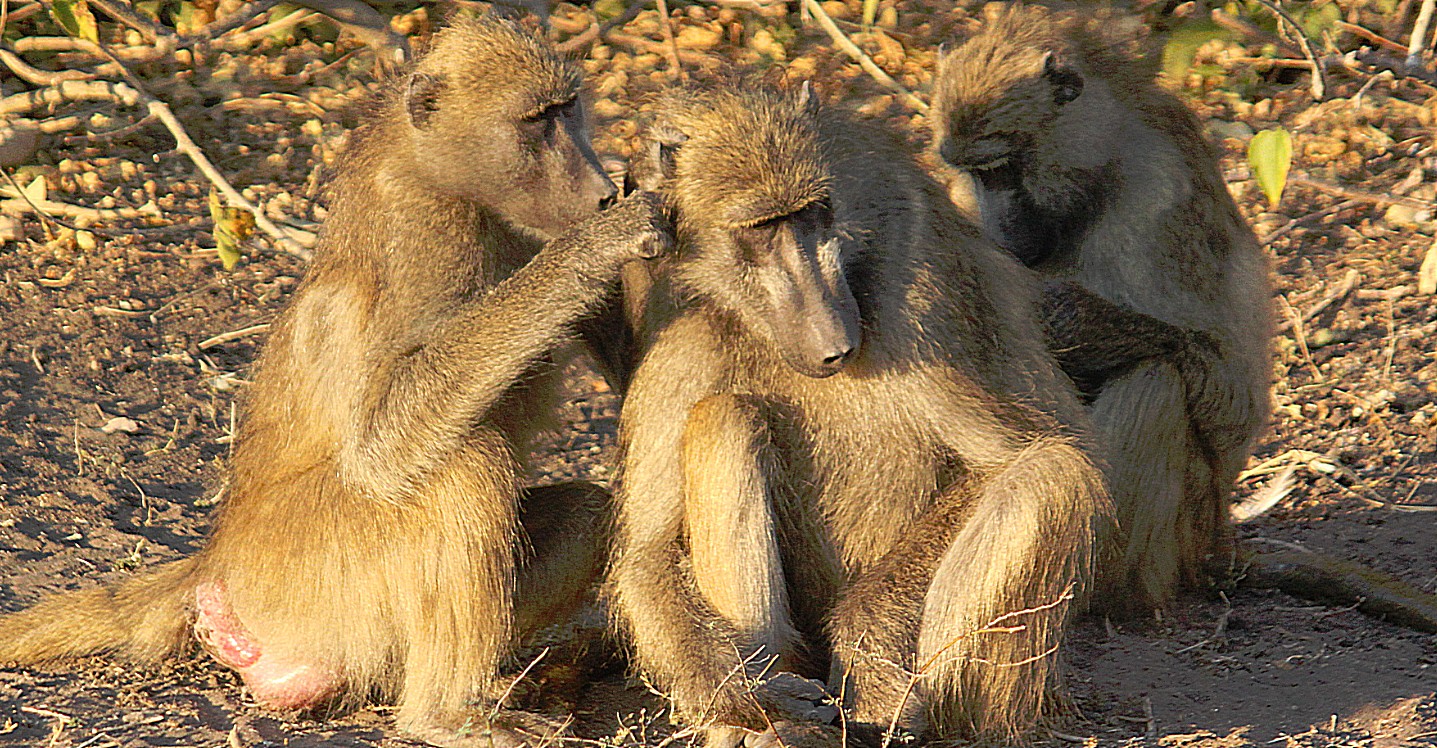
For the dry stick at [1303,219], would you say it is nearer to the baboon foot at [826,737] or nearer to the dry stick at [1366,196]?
the dry stick at [1366,196]

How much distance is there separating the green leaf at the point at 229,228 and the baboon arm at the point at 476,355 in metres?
1.55

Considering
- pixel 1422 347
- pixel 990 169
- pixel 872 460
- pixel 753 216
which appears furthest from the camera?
pixel 1422 347

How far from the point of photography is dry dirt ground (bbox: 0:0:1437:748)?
2939 mm

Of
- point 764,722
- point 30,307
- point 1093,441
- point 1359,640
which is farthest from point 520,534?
point 30,307

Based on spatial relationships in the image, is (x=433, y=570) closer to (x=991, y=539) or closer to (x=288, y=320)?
(x=288, y=320)

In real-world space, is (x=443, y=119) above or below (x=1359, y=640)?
above

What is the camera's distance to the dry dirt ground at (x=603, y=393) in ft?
9.64

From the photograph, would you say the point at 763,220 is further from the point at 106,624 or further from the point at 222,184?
the point at 222,184

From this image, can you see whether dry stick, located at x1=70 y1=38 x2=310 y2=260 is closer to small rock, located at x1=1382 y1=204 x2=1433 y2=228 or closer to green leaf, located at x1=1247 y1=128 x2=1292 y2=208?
green leaf, located at x1=1247 y1=128 x2=1292 y2=208

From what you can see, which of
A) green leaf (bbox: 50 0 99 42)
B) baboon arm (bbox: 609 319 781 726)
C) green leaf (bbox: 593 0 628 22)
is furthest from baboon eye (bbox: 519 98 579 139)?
green leaf (bbox: 593 0 628 22)

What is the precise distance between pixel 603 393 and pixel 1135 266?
173cm

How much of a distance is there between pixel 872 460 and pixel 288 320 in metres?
1.14

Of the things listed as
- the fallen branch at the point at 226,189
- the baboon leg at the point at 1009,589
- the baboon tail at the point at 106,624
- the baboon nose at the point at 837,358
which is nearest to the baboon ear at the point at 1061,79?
the baboon leg at the point at 1009,589

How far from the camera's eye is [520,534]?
2963mm
